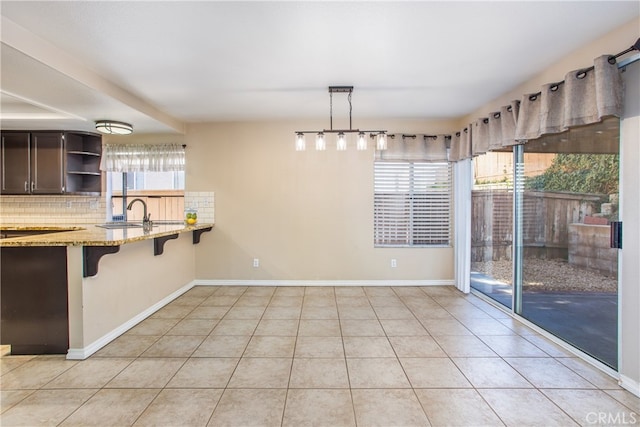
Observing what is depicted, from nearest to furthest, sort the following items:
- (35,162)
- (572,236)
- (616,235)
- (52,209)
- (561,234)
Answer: (616,235) → (572,236) → (561,234) → (35,162) → (52,209)

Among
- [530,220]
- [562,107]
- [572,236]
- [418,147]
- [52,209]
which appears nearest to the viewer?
[562,107]

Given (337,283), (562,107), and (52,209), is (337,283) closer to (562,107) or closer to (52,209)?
(562,107)

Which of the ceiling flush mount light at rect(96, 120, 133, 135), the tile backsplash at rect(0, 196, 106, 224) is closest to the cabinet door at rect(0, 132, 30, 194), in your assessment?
the tile backsplash at rect(0, 196, 106, 224)

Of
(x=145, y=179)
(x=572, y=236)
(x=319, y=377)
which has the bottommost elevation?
(x=319, y=377)

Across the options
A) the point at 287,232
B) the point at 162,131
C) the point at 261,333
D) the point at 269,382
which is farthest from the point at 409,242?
the point at 162,131

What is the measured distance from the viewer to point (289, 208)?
175 inches

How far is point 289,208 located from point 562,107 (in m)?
3.23

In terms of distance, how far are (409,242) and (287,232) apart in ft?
5.96

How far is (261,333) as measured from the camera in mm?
2881

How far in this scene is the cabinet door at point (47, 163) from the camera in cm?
439

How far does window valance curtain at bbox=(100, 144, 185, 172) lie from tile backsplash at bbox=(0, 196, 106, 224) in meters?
0.70

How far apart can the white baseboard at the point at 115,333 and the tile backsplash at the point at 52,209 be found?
6.72 feet

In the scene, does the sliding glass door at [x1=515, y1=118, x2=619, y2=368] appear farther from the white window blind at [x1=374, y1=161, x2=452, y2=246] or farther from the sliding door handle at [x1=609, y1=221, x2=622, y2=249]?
the white window blind at [x1=374, y1=161, x2=452, y2=246]

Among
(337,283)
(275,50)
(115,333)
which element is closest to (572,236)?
(337,283)
